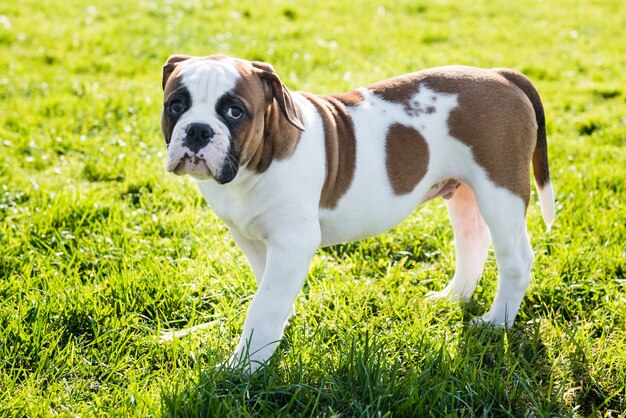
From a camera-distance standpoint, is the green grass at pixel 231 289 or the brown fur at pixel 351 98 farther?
the brown fur at pixel 351 98

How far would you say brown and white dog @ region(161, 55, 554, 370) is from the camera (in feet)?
11.2

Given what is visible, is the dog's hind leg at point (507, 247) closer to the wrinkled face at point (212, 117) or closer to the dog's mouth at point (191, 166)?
the wrinkled face at point (212, 117)

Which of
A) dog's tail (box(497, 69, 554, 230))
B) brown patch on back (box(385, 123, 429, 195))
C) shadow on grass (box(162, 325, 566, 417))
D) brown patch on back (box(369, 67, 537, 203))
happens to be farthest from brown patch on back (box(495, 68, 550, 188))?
shadow on grass (box(162, 325, 566, 417))

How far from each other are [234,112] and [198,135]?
215 mm

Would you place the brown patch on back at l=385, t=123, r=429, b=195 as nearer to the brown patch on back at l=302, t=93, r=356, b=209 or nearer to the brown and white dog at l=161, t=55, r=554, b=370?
the brown and white dog at l=161, t=55, r=554, b=370

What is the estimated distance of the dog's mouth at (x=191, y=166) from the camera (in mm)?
3293

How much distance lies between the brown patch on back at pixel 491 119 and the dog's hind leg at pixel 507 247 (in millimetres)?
73

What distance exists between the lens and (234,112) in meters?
3.41

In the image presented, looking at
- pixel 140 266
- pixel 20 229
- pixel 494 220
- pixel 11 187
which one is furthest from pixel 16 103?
pixel 494 220

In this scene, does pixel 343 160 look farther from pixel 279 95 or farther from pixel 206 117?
pixel 206 117

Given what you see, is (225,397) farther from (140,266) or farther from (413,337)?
(140,266)

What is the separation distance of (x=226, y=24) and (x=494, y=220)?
289 inches

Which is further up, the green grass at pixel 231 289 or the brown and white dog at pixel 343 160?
the brown and white dog at pixel 343 160

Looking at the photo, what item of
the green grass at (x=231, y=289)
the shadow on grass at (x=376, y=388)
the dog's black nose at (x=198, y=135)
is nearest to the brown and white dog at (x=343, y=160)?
the dog's black nose at (x=198, y=135)
